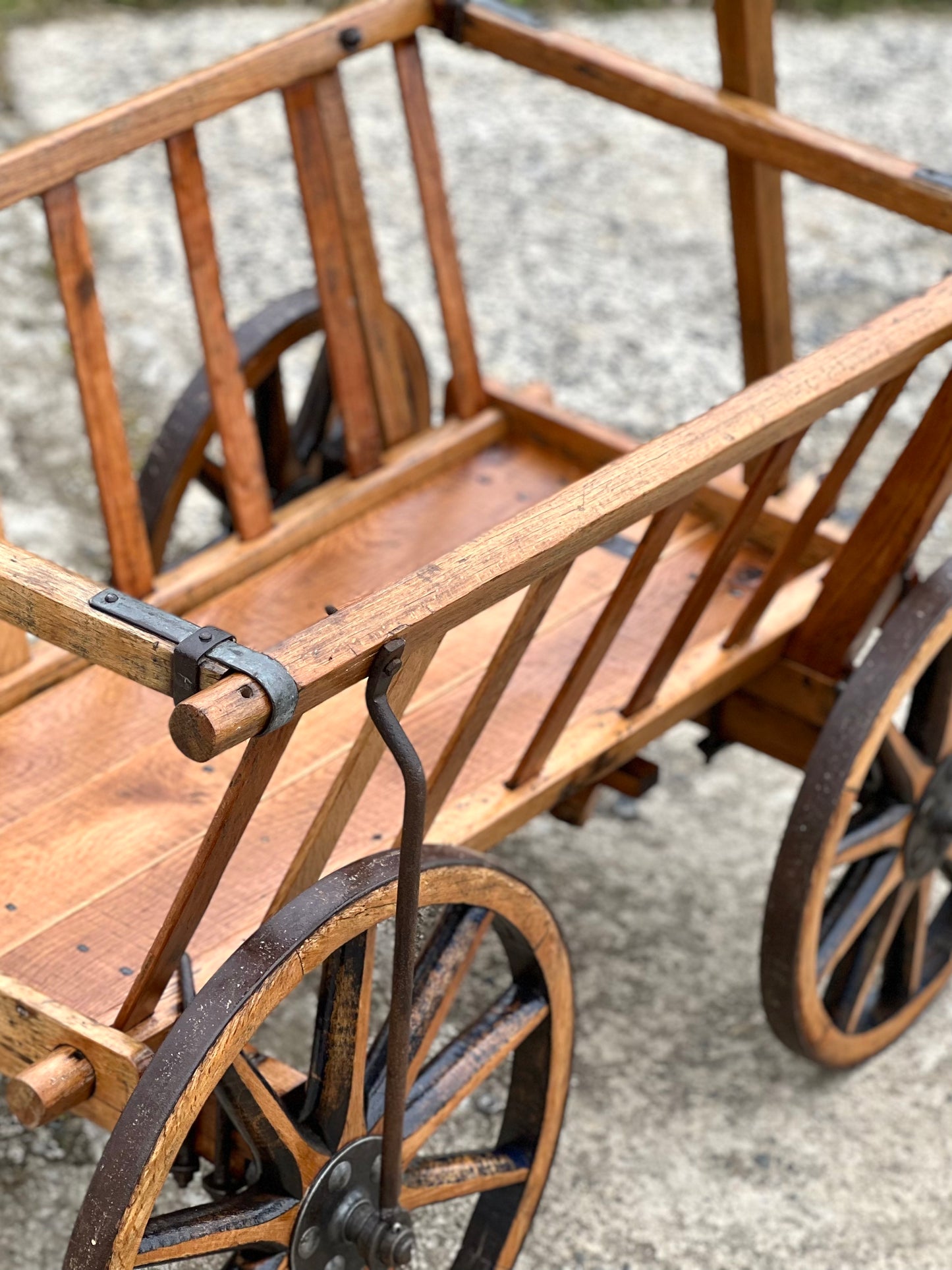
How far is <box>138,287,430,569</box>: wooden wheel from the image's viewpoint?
3.13 meters

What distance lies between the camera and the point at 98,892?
227 cm

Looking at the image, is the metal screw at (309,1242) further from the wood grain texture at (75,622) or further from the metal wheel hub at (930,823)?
the metal wheel hub at (930,823)

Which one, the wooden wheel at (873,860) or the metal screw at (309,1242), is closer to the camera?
the metal screw at (309,1242)

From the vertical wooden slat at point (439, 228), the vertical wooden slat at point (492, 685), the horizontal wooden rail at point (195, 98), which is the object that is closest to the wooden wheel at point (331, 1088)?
the vertical wooden slat at point (492, 685)

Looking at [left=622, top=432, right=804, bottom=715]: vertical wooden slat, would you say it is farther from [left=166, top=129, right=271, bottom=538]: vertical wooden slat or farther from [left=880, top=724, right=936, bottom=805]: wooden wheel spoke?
[left=166, top=129, right=271, bottom=538]: vertical wooden slat

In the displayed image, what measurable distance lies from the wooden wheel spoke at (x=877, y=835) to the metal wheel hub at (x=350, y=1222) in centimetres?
87

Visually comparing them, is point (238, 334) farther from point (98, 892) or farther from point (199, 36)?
point (199, 36)

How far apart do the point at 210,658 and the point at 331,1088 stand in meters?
0.61

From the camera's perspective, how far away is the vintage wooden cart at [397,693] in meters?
1.75

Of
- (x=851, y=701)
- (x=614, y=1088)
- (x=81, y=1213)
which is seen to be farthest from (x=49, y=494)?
(x=81, y=1213)

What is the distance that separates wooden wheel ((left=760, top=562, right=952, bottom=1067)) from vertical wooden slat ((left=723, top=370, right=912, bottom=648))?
0.18 m

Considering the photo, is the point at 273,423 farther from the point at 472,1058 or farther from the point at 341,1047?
the point at 341,1047

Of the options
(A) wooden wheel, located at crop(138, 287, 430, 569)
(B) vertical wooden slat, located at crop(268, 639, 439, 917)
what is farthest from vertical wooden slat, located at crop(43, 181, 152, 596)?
(B) vertical wooden slat, located at crop(268, 639, 439, 917)

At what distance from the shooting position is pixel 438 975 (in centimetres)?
211
